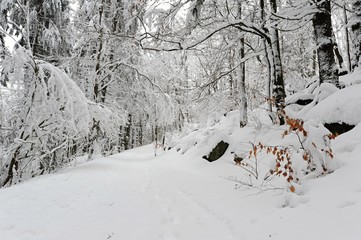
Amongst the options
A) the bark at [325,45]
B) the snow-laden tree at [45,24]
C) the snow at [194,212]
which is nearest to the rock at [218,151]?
the snow at [194,212]

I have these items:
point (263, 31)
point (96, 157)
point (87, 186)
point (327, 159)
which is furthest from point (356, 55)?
point (96, 157)

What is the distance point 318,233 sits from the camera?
2.68 metres

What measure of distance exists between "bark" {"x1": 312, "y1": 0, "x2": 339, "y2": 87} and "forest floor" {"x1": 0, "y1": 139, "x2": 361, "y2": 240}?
2.74 m

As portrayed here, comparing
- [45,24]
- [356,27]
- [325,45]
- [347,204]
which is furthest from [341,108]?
[45,24]

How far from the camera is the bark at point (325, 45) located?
5847 mm

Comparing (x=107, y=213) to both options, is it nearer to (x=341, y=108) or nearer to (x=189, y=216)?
(x=189, y=216)

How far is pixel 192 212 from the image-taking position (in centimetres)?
446

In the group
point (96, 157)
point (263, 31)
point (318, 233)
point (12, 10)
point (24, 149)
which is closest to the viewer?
point (318, 233)

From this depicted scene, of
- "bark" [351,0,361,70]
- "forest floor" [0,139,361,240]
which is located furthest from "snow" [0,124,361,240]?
"bark" [351,0,361,70]

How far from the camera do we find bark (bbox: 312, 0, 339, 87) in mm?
5847

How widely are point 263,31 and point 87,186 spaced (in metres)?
5.88

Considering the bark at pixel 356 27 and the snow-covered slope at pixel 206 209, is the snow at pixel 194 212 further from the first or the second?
the bark at pixel 356 27

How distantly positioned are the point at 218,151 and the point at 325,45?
16.5ft

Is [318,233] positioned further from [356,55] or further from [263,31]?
[356,55]
